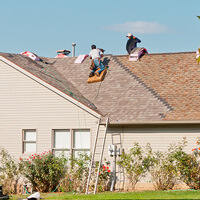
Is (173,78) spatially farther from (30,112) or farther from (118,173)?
(30,112)

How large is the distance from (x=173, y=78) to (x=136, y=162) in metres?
4.90

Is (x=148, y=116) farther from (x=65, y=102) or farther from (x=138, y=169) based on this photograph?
(x=65, y=102)

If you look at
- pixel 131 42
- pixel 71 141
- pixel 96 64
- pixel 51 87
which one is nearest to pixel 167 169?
pixel 71 141

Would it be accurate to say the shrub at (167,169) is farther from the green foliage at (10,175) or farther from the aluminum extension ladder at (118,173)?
the green foliage at (10,175)

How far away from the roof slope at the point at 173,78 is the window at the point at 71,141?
363 cm

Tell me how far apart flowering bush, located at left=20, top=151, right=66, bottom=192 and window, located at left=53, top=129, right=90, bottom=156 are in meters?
0.56

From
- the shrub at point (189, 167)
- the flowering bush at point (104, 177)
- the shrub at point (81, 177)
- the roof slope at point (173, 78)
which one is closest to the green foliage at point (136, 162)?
the flowering bush at point (104, 177)

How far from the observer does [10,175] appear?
22484 millimetres

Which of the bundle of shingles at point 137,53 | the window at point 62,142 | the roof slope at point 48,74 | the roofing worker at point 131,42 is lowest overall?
the window at point 62,142

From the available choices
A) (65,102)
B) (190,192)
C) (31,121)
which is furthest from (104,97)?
(190,192)

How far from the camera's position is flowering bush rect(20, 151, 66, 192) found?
21.5 meters

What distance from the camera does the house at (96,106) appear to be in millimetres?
21094

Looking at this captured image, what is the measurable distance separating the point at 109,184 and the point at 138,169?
1532 mm

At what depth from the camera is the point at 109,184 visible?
21.3 m
